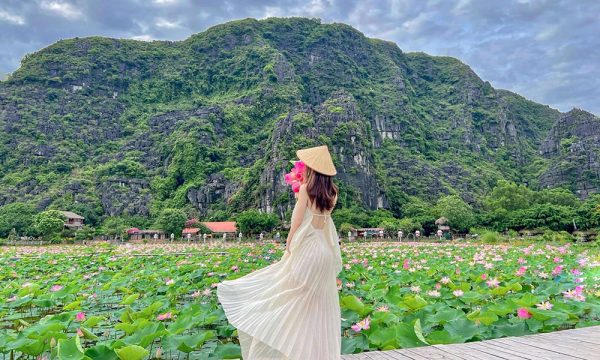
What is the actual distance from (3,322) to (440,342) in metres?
4.47

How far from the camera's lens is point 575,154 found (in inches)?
2820

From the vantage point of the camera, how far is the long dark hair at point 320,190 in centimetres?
263

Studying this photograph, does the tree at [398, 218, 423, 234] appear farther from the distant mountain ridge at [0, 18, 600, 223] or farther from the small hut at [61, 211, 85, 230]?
the small hut at [61, 211, 85, 230]

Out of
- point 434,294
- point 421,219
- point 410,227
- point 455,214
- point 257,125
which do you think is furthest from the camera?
point 257,125

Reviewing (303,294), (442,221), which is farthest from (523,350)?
(442,221)

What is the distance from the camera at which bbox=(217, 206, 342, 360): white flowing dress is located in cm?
244

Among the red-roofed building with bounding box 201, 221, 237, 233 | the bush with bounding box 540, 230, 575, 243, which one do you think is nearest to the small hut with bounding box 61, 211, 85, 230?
the red-roofed building with bounding box 201, 221, 237, 233

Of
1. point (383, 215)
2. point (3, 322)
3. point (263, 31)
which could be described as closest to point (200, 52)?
point (263, 31)

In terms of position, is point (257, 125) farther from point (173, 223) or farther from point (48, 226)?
point (48, 226)

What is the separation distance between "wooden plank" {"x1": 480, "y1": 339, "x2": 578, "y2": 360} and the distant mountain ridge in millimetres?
51316

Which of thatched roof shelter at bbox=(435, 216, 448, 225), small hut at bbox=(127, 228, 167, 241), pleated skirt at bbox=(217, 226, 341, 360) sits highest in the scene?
pleated skirt at bbox=(217, 226, 341, 360)

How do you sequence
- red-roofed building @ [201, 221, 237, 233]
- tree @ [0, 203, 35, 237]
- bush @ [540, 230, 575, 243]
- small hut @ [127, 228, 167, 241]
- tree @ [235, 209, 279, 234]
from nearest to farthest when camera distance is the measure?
bush @ [540, 230, 575, 243] → tree @ [235, 209, 279, 234] → tree @ [0, 203, 35, 237] → small hut @ [127, 228, 167, 241] → red-roofed building @ [201, 221, 237, 233]

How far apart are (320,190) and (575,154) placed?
8438 centimetres

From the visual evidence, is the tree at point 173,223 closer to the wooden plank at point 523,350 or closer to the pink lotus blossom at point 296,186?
the pink lotus blossom at point 296,186
